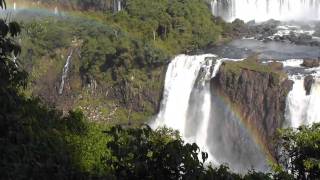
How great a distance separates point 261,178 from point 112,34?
79.3 ft

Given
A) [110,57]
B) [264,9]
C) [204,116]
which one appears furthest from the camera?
[264,9]

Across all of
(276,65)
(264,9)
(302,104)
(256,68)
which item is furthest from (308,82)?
(264,9)

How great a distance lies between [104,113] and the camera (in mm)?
28703

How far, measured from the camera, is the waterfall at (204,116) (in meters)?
24.5

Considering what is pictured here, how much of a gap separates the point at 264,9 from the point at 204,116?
15754mm

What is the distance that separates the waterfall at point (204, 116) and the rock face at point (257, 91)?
52 centimetres

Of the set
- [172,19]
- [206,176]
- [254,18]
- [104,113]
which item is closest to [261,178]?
[206,176]

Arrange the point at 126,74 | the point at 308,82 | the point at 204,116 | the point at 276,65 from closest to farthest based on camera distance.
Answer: the point at 308,82 < the point at 276,65 < the point at 204,116 < the point at 126,74

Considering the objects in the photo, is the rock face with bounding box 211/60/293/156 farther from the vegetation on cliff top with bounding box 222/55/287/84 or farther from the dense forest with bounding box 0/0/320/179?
the dense forest with bounding box 0/0/320/179

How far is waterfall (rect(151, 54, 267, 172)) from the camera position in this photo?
24.5 meters

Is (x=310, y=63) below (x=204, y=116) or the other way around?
the other way around

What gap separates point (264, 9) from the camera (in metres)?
39.9

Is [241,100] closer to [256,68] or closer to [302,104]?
[256,68]

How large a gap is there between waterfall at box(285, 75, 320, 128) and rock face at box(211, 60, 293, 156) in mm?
248
